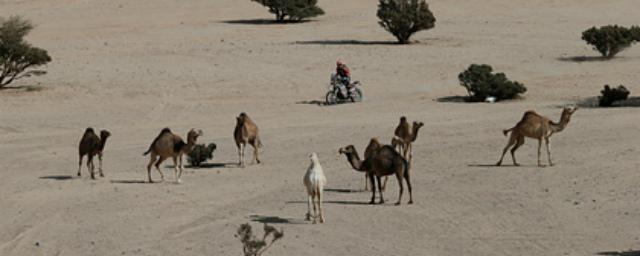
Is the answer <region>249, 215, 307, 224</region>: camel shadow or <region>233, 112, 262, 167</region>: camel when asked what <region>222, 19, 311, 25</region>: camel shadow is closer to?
<region>233, 112, 262, 167</region>: camel

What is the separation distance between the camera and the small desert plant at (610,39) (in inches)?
1657

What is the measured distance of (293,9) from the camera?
177 ft

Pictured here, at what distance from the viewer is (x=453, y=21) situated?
176ft

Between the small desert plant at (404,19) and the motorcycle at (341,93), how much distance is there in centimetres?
1096

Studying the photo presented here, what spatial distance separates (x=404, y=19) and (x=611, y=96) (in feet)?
47.5

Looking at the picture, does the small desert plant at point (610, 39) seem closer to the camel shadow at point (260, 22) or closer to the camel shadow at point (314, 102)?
the camel shadow at point (314, 102)

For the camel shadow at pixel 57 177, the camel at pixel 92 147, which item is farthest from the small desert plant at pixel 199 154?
the camel shadow at pixel 57 177

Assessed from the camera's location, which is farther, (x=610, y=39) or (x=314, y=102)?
(x=610, y=39)

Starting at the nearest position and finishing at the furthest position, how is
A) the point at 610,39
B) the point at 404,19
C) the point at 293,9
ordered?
the point at 610,39, the point at 404,19, the point at 293,9

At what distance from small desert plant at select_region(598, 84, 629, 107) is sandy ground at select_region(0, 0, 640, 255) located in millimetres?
1253

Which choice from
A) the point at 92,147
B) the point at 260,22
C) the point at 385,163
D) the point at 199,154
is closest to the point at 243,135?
the point at 199,154

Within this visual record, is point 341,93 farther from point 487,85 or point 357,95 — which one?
point 487,85

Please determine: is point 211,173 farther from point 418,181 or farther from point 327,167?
point 418,181

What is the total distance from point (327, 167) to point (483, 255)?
25.7 feet
